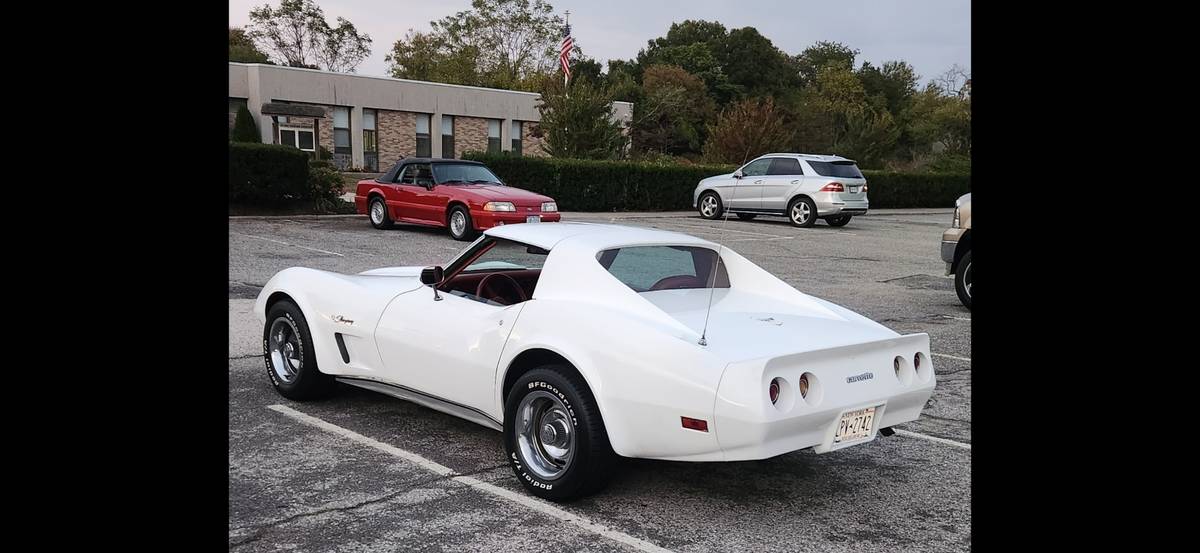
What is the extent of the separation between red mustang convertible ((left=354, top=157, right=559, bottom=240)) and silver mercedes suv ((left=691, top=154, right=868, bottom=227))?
6.58 metres

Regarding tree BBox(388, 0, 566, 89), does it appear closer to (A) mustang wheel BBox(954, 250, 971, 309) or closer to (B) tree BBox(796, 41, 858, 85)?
(B) tree BBox(796, 41, 858, 85)

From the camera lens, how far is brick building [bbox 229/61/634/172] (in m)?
35.2

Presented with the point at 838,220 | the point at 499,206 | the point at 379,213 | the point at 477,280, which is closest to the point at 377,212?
the point at 379,213

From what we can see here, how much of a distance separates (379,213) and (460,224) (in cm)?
247

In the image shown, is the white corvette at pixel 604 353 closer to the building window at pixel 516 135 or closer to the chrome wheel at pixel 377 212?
the chrome wheel at pixel 377 212

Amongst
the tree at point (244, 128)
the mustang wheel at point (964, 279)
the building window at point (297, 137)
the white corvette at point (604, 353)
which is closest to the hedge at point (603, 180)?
the tree at point (244, 128)

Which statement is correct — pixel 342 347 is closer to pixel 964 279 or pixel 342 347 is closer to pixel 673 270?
pixel 673 270

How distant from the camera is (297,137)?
36.3m

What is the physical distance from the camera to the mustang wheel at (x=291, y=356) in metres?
5.56

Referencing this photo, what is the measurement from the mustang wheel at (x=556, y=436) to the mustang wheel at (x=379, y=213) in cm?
1348

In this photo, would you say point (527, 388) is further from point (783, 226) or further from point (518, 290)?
point (783, 226)

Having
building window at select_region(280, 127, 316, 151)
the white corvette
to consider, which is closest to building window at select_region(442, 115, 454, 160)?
building window at select_region(280, 127, 316, 151)
